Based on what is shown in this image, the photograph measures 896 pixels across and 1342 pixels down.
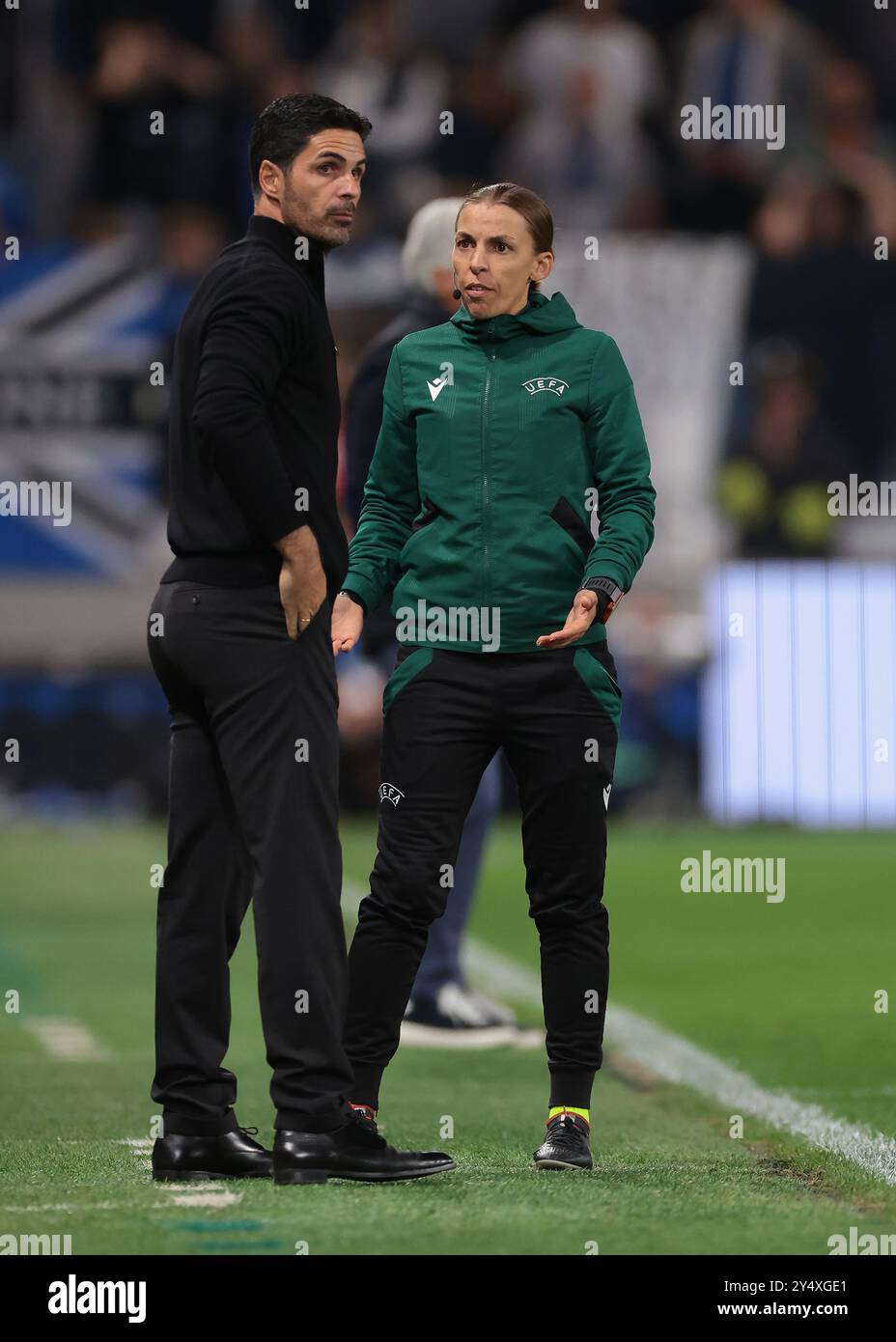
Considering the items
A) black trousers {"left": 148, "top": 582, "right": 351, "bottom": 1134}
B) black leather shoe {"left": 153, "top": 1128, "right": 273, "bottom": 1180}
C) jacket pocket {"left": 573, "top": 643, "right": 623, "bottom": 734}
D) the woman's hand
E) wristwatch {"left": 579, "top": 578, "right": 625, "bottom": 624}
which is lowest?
black leather shoe {"left": 153, "top": 1128, "right": 273, "bottom": 1180}

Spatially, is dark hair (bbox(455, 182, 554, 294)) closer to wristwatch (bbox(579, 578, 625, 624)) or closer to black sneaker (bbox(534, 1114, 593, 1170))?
wristwatch (bbox(579, 578, 625, 624))

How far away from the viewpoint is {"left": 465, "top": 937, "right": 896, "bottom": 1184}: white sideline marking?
16.4 ft

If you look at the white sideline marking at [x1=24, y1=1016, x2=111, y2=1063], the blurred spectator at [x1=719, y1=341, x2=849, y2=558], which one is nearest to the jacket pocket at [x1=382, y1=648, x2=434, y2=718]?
the white sideline marking at [x1=24, y1=1016, x2=111, y2=1063]

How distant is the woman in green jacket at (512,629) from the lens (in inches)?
182

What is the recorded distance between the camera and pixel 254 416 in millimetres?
4250

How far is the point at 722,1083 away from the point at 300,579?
2240 millimetres

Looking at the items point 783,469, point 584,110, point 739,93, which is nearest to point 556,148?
point 584,110

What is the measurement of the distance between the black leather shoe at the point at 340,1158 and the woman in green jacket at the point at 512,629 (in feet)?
0.68

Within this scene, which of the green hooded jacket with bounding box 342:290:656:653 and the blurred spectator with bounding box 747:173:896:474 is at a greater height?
the blurred spectator with bounding box 747:173:896:474

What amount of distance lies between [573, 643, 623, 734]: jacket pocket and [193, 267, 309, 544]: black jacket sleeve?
24.9 inches

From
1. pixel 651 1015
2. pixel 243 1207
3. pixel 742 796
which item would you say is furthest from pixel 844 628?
pixel 243 1207

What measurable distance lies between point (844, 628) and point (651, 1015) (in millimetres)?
8351

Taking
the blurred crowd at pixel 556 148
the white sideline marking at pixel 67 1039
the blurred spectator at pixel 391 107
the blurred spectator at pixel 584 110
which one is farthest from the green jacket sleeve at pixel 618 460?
the blurred spectator at pixel 584 110

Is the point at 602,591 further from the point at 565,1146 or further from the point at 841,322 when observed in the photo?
the point at 841,322
